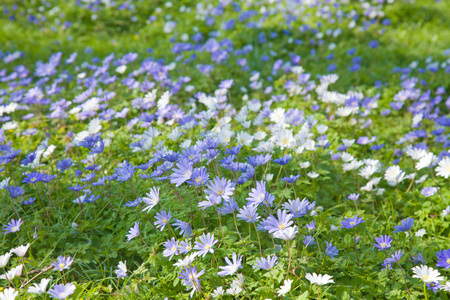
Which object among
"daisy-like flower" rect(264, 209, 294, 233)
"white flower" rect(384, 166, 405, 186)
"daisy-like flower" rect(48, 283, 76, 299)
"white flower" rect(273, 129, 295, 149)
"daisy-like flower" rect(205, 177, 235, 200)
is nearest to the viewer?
"daisy-like flower" rect(48, 283, 76, 299)

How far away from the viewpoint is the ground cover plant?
73.6 inches

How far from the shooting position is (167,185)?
235cm

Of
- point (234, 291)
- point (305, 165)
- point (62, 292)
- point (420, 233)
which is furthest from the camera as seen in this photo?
point (305, 165)

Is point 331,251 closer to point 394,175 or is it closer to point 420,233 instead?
point 420,233

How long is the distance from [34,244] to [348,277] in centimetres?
176

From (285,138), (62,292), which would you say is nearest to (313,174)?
(285,138)

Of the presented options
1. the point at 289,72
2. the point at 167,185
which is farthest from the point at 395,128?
the point at 167,185

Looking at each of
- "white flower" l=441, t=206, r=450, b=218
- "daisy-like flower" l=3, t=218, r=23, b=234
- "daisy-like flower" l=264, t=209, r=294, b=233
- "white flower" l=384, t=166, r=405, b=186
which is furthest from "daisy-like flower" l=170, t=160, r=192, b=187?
"white flower" l=441, t=206, r=450, b=218

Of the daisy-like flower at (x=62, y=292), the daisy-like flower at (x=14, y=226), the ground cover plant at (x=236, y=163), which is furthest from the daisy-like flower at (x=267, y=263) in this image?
the daisy-like flower at (x=14, y=226)

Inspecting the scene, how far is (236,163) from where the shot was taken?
7.18 feet

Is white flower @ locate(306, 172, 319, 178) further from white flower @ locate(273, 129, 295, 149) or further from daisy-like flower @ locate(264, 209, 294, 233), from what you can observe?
daisy-like flower @ locate(264, 209, 294, 233)

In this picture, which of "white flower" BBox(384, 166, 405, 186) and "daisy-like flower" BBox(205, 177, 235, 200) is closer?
"daisy-like flower" BBox(205, 177, 235, 200)

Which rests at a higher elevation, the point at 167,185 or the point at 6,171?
the point at 167,185

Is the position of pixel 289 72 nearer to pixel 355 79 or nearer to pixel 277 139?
pixel 355 79
